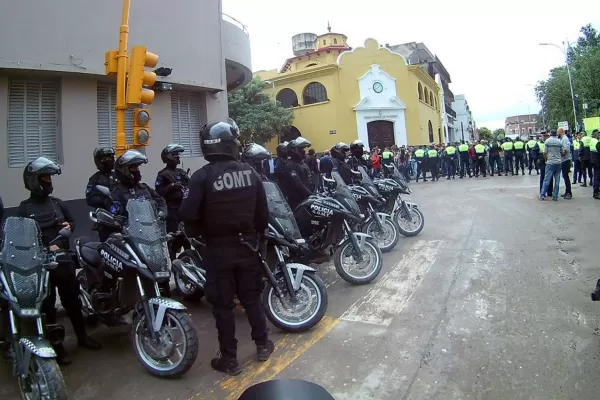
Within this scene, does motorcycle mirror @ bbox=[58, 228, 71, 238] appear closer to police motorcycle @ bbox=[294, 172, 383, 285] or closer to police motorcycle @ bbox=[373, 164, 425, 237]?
police motorcycle @ bbox=[294, 172, 383, 285]

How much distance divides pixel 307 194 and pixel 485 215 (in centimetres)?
537

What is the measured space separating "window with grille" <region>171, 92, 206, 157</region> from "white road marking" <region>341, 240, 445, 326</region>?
6506 mm

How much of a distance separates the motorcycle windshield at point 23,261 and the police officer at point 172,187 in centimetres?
226

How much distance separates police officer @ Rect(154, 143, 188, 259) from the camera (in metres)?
5.54

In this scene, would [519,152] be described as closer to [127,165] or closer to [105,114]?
[105,114]

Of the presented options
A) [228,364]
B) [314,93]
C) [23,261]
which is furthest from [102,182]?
[314,93]

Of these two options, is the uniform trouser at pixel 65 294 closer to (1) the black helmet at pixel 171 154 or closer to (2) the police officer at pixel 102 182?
(2) the police officer at pixel 102 182

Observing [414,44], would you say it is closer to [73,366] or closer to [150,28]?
[150,28]

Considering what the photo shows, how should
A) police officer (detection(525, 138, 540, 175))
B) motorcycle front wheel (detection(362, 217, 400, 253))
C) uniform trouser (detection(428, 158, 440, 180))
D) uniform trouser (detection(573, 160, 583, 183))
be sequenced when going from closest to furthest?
motorcycle front wheel (detection(362, 217, 400, 253))
uniform trouser (detection(573, 160, 583, 183))
police officer (detection(525, 138, 540, 175))
uniform trouser (detection(428, 158, 440, 180))

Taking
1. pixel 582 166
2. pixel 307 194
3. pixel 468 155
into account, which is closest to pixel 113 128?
pixel 307 194

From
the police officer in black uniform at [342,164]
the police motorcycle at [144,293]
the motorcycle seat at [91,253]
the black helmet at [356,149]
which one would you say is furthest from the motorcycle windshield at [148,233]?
the black helmet at [356,149]

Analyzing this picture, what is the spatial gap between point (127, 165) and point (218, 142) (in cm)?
145

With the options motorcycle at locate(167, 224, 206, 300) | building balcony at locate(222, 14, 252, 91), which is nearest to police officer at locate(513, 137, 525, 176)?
building balcony at locate(222, 14, 252, 91)

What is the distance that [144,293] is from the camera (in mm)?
3391
